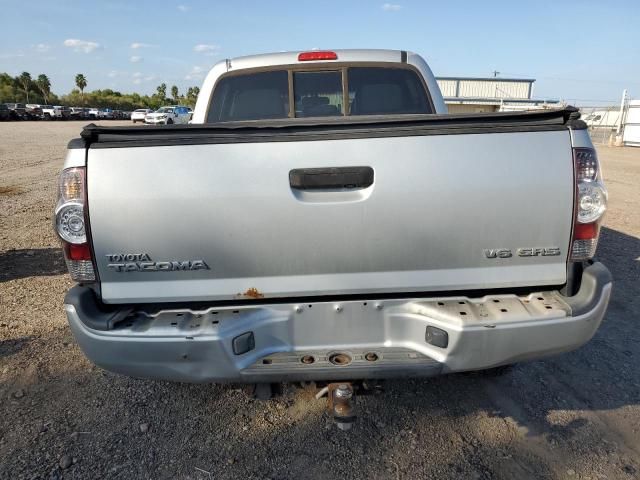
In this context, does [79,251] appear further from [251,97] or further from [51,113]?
[51,113]

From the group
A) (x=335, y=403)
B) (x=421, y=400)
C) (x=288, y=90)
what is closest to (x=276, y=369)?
(x=335, y=403)

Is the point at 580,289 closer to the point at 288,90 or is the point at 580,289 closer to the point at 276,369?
the point at 276,369

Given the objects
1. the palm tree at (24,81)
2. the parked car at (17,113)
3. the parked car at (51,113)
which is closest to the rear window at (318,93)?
the parked car at (17,113)

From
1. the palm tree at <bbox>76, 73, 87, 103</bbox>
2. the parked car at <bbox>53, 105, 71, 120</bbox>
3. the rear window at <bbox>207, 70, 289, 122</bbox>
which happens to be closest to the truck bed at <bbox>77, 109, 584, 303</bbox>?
the rear window at <bbox>207, 70, 289, 122</bbox>

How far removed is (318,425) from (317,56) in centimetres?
281

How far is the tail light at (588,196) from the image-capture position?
2.11 meters

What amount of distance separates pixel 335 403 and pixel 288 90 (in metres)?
2.66

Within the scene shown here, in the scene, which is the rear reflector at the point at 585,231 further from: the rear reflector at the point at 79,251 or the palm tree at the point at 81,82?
the palm tree at the point at 81,82

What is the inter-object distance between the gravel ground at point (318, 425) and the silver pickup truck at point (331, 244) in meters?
0.65

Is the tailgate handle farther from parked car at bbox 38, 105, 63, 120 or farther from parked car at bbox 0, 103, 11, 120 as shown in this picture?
parked car at bbox 38, 105, 63, 120

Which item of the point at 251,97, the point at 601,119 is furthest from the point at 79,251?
the point at 601,119

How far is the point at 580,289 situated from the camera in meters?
2.25

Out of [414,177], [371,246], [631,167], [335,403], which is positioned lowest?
[631,167]

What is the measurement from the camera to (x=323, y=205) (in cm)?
213
